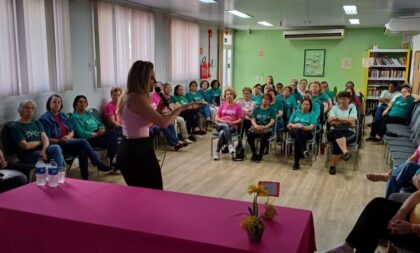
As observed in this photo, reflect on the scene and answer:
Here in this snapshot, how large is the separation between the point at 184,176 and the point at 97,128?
4.52 feet

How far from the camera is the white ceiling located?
21.1 feet

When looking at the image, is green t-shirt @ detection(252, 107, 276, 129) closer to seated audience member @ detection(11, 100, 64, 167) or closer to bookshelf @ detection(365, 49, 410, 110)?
seated audience member @ detection(11, 100, 64, 167)

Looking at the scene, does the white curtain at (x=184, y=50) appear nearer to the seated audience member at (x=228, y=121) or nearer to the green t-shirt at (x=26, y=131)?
the seated audience member at (x=228, y=121)

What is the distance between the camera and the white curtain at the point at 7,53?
4398 millimetres

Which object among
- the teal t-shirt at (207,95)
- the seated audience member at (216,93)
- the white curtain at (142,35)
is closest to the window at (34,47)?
the white curtain at (142,35)

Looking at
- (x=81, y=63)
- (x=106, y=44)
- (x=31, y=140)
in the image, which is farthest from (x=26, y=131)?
(x=106, y=44)

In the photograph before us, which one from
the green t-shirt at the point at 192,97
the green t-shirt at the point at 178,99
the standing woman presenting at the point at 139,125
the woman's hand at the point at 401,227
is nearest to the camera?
the woman's hand at the point at 401,227

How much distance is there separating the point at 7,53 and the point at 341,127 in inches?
175

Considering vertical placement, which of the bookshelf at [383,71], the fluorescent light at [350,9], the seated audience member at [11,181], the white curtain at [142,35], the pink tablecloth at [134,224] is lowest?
the seated audience member at [11,181]

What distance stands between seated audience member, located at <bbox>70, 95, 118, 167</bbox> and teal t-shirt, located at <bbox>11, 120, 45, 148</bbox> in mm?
633

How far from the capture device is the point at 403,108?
22.1 feet

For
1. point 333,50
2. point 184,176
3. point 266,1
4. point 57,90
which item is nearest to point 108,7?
point 57,90

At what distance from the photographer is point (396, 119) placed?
265 inches

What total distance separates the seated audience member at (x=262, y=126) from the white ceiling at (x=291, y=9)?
1.75 m
